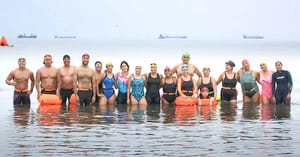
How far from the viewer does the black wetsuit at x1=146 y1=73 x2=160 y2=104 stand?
22016 millimetres

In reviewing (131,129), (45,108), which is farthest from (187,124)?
(45,108)

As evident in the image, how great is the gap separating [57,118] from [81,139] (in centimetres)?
325

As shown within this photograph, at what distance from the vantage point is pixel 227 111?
22.4 metres

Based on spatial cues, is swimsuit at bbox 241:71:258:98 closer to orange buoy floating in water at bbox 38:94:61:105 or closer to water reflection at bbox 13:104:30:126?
orange buoy floating in water at bbox 38:94:61:105

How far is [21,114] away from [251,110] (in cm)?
653

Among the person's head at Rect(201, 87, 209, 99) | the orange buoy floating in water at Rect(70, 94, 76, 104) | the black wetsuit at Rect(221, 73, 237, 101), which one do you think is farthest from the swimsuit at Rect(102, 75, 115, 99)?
the black wetsuit at Rect(221, 73, 237, 101)

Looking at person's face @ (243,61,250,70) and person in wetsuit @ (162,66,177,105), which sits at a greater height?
person's face @ (243,61,250,70)

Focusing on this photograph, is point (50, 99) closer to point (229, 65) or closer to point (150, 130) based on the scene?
point (150, 130)

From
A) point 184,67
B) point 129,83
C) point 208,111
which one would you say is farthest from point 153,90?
point 208,111

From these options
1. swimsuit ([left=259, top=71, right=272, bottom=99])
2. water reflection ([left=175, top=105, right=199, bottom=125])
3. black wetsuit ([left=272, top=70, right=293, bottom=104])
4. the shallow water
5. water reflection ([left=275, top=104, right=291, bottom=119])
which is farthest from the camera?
swimsuit ([left=259, top=71, right=272, bottom=99])

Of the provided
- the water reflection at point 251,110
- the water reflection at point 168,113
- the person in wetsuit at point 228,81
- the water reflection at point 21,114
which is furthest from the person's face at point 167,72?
the water reflection at point 21,114

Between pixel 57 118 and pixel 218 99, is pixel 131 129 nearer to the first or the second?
pixel 57 118

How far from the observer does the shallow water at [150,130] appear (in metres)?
16.2

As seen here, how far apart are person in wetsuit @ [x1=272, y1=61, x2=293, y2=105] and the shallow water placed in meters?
0.37
